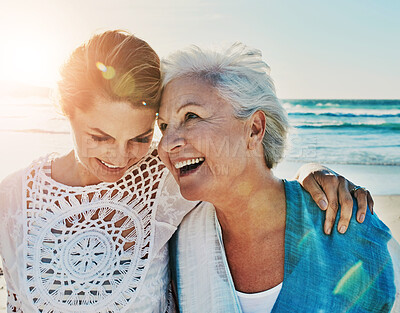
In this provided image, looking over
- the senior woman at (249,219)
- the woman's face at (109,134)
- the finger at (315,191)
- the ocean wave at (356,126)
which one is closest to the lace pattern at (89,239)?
the woman's face at (109,134)

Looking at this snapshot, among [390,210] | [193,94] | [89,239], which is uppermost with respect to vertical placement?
[193,94]

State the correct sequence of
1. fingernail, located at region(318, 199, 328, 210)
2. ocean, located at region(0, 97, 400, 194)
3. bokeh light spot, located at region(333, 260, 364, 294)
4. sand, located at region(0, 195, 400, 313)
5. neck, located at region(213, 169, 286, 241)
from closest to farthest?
bokeh light spot, located at region(333, 260, 364, 294), fingernail, located at region(318, 199, 328, 210), neck, located at region(213, 169, 286, 241), sand, located at region(0, 195, 400, 313), ocean, located at region(0, 97, 400, 194)

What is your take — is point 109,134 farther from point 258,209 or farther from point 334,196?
point 334,196

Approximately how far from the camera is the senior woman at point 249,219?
208 cm

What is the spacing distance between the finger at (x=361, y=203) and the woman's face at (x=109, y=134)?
3.92 feet

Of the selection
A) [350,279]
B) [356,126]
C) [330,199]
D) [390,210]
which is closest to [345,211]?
[330,199]

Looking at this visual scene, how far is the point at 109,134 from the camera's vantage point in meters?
2.13

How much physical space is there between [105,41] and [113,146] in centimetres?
56

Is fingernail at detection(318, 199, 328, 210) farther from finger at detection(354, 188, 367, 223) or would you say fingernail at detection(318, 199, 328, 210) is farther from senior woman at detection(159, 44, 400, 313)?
finger at detection(354, 188, 367, 223)

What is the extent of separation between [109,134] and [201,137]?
49 centimetres

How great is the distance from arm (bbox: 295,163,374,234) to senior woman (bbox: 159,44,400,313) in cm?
5

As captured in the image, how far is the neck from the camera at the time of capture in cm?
228

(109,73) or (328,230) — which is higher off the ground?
(109,73)

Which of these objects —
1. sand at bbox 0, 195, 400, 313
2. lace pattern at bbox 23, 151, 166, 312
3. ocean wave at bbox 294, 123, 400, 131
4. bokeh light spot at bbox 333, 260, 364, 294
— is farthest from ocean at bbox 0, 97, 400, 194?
bokeh light spot at bbox 333, 260, 364, 294
